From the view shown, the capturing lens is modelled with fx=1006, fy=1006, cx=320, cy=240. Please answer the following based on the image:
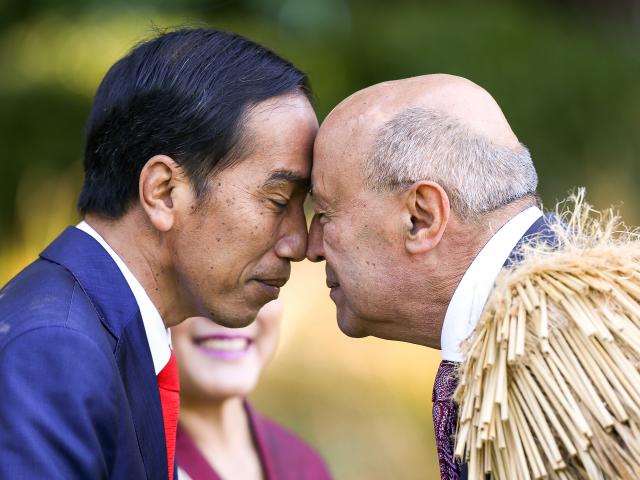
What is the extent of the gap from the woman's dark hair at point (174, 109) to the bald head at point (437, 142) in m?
0.30

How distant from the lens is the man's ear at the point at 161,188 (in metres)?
3.13

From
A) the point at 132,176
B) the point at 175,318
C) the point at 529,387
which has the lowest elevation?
the point at 529,387

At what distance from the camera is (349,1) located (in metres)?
10.7

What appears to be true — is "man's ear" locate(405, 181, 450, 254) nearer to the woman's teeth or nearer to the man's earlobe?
the man's earlobe

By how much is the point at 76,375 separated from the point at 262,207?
3.03ft

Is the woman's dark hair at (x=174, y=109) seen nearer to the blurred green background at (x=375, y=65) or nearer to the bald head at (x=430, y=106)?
the bald head at (x=430, y=106)

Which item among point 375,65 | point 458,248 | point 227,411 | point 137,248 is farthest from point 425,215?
point 375,65

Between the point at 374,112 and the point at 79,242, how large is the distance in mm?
986

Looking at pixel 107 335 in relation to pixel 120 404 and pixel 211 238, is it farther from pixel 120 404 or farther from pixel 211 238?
pixel 211 238

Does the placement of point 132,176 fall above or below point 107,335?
above

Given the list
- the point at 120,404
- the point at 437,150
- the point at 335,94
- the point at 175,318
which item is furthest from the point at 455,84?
the point at 335,94

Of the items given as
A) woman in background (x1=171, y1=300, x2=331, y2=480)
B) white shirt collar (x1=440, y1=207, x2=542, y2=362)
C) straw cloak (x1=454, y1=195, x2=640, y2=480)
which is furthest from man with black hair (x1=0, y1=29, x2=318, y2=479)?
straw cloak (x1=454, y1=195, x2=640, y2=480)

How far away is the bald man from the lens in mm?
2973

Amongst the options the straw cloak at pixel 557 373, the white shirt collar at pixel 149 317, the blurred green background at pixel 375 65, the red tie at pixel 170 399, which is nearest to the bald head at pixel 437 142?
the straw cloak at pixel 557 373
